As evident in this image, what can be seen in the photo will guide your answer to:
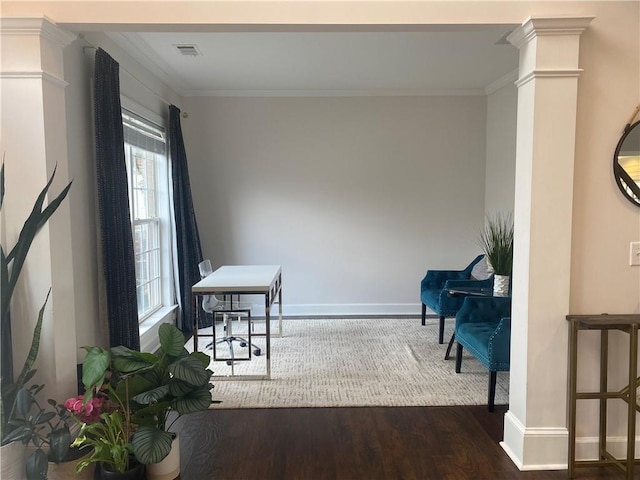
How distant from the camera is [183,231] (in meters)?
4.87

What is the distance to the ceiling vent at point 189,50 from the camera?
3.84 metres

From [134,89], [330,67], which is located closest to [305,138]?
[330,67]

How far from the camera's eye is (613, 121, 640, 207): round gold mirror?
234 centimetres

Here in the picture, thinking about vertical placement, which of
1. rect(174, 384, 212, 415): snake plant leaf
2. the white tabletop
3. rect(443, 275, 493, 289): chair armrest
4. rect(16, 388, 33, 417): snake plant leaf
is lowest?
rect(174, 384, 212, 415): snake plant leaf

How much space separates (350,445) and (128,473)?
3.90ft

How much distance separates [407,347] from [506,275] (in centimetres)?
118

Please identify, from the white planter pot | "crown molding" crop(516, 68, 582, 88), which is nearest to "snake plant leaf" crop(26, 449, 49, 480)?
the white planter pot

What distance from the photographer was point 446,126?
219 inches


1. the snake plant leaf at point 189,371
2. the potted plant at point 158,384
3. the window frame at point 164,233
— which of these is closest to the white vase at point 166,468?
the potted plant at point 158,384

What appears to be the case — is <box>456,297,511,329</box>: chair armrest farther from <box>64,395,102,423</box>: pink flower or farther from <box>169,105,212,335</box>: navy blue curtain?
<box>169,105,212,335</box>: navy blue curtain

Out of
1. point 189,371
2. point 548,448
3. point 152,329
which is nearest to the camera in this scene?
point 189,371

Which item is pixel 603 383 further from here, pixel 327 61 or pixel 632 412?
pixel 327 61

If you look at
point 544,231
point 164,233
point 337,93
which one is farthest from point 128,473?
point 337,93

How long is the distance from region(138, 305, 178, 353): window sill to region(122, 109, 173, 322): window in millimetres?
63
